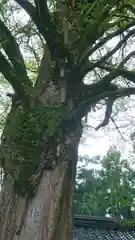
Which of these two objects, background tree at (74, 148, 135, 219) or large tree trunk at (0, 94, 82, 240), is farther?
background tree at (74, 148, 135, 219)

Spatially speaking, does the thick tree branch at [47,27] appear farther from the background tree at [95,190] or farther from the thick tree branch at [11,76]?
the background tree at [95,190]

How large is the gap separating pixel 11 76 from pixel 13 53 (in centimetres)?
30

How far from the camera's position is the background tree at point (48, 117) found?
244cm

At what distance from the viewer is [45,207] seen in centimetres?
242

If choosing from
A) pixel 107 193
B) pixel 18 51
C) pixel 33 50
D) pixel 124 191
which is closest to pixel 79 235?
pixel 124 191

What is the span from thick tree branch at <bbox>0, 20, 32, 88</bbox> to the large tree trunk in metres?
0.60

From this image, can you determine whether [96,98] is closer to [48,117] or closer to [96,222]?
[48,117]

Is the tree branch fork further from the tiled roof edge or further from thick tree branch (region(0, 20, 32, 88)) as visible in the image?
the tiled roof edge

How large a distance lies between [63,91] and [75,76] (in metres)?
0.17

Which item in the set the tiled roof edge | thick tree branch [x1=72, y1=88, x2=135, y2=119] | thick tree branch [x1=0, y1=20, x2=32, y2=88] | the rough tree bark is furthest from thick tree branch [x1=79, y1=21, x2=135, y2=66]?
the tiled roof edge

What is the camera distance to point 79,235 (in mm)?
5539

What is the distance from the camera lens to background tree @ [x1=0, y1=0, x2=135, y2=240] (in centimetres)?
244

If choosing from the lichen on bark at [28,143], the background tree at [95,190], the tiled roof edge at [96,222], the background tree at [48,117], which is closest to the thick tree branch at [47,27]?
the background tree at [48,117]

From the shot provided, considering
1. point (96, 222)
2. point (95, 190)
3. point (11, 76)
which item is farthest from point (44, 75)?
point (95, 190)
